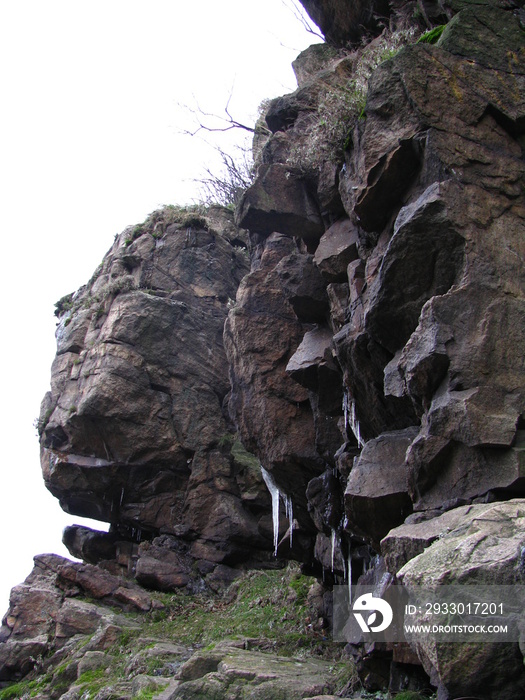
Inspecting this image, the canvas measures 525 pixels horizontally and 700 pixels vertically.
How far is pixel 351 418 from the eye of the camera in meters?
10.7

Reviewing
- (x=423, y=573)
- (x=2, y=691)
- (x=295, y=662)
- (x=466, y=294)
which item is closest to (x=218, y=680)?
(x=295, y=662)

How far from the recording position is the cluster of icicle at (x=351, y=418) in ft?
34.1

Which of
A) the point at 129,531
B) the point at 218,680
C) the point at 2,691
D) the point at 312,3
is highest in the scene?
the point at 312,3

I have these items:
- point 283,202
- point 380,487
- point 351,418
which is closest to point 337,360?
point 351,418

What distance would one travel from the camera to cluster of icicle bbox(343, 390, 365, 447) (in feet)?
34.1

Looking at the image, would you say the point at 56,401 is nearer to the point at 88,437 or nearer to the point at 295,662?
the point at 88,437

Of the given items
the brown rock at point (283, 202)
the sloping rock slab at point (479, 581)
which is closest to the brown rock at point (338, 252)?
the brown rock at point (283, 202)

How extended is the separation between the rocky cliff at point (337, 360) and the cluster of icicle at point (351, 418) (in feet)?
0.26

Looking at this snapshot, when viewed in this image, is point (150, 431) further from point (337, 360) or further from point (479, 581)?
point (479, 581)

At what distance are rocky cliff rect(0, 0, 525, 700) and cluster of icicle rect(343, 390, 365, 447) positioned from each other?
0.08m

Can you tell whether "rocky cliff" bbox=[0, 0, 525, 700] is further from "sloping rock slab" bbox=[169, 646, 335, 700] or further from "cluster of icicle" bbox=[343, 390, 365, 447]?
"sloping rock slab" bbox=[169, 646, 335, 700]

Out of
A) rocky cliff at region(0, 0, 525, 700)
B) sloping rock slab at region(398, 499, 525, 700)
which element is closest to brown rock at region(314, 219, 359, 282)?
rocky cliff at region(0, 0, 525, 700)

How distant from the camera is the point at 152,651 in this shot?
12367mm

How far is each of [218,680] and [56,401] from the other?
1443 cm
